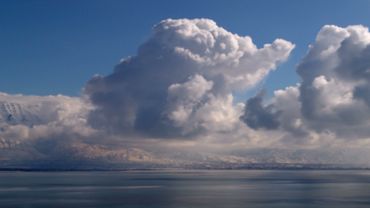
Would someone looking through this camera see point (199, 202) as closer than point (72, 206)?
No

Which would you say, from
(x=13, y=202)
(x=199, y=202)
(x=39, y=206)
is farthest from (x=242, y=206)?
(x=13, y=202)

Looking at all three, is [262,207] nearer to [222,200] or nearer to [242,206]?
[242,206]

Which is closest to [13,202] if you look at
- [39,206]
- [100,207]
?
[39,206]

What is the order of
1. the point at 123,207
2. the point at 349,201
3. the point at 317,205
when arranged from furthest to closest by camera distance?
the point at 349,201
the point at 317,205
the point at 123,207

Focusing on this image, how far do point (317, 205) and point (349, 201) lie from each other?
458 inches

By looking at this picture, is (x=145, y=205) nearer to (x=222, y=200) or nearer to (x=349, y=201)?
(x=222, y=200)

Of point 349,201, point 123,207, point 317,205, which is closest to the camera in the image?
point 123,207

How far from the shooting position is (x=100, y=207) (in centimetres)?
8788

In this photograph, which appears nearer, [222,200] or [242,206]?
[242,206]

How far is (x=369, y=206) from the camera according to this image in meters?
90.1

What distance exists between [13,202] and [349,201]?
64.4 m

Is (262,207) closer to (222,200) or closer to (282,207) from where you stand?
(282,207)

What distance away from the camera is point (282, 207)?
293ft

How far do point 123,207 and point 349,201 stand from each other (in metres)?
44.9
